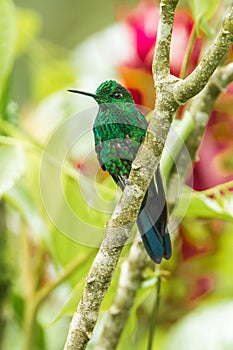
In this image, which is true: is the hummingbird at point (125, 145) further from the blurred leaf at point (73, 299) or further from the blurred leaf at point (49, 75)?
the blurred leaf at point (49, 75)

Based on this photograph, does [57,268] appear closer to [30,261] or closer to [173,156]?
[30,261]

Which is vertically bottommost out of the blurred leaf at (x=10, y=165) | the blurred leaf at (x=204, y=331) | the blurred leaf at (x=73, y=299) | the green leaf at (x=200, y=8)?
the blurred leaf at (x=204, y=331)

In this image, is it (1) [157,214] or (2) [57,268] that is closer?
(1) [157,214]

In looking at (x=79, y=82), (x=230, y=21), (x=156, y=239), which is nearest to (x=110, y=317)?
(x=156, y=239)

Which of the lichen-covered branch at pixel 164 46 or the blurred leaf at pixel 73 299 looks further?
the blurred leaf at pixel 73 299

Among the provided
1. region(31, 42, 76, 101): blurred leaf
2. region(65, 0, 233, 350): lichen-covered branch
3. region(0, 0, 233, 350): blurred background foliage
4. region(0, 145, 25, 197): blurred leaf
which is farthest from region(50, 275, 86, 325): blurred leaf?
region(31, 42, 76, 101): blurred leaf

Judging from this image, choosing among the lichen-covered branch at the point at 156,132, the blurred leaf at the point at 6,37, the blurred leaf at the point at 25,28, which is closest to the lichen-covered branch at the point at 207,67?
the lichen-covered branch at the point at 156,132

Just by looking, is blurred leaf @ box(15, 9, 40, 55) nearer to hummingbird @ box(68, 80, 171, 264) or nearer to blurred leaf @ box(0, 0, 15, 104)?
blurred leaf @ box(0, 0, 15, 104)
